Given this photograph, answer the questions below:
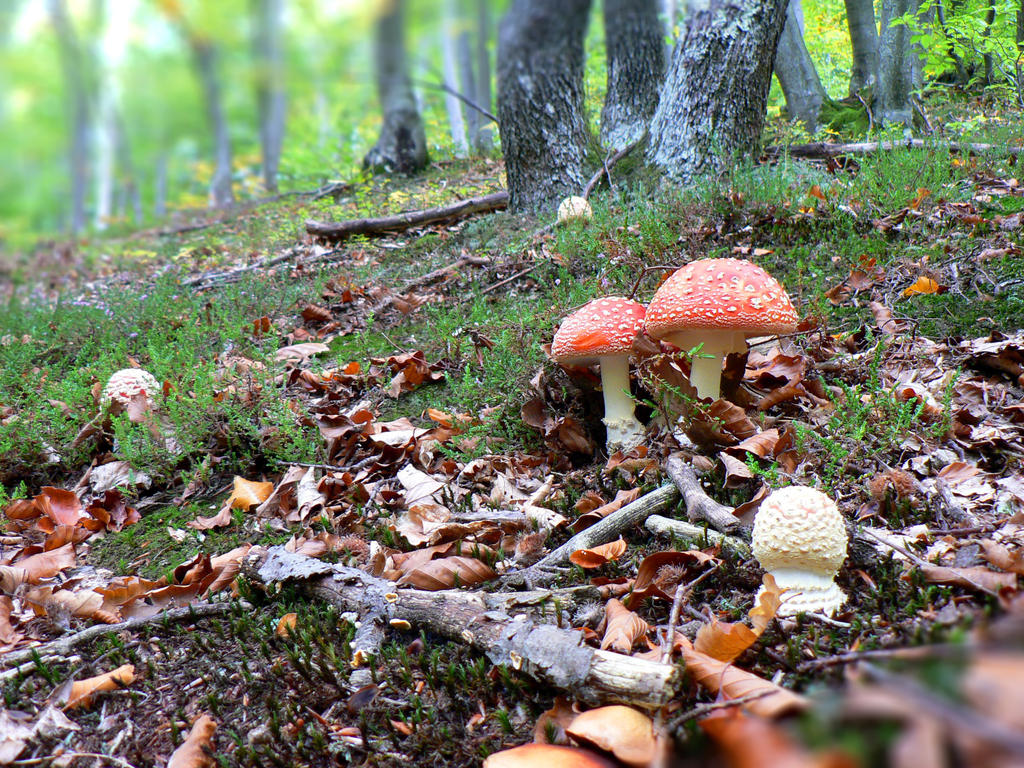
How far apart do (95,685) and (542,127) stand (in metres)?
6.19

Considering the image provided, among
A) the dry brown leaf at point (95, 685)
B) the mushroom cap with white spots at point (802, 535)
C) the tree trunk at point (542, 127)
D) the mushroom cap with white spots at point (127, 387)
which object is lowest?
the dry brown leaf at point (95, 685)

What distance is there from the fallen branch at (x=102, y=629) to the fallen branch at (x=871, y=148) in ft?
18.8

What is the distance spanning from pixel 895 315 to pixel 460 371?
2.65 m

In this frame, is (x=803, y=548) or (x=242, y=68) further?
(x=242, y=68)

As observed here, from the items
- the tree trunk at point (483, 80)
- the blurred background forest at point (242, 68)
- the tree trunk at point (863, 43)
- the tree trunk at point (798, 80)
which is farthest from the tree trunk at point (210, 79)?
the tree trunk at point (863, 43)

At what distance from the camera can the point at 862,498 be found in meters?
2.59

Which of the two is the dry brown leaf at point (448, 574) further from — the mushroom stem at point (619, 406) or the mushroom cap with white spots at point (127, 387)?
the mushroom cap with white spots at point (127, 387)

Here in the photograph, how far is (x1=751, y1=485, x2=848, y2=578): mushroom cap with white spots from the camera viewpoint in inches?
81.3

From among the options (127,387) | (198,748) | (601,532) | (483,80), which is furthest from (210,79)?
(483,80)

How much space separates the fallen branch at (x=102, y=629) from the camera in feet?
7.70

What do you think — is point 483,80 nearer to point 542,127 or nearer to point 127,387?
point 542,127

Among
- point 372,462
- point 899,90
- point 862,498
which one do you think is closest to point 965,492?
point 862,498

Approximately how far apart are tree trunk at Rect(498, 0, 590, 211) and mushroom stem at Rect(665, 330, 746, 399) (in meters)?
4.13

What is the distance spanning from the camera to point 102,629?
2477 mm
